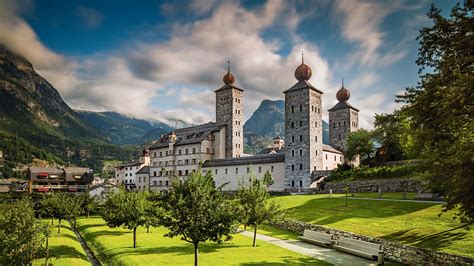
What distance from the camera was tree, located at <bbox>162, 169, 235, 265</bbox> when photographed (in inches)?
803

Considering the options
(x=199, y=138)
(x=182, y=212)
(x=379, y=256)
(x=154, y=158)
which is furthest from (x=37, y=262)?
(x=154, y=158)

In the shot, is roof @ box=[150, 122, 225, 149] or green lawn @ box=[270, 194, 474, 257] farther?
roof @ box=[150, 122, 225, 149]

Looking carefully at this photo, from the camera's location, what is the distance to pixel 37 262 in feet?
90.2

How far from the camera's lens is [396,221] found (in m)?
31.2

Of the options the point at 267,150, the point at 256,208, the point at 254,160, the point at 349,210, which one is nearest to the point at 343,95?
the point at 267,150

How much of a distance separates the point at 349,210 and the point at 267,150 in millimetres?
71349

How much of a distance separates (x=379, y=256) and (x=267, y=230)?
1747 cm

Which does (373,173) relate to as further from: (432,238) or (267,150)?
(267,150)

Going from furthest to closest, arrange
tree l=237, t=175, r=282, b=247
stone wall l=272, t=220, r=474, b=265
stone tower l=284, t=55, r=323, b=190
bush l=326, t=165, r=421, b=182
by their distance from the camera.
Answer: stone tower l=284, t=55, r=323, b=190 < bush l=326, t=165, r=421, b=182 < tree l=237, t=175, r=282, b=247 < stone wall l=272, t=220, r=474, b=265

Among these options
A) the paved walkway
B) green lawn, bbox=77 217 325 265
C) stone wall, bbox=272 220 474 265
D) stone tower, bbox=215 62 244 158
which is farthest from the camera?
stone tower, bbox=215 62 244 158

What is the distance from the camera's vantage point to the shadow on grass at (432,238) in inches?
923

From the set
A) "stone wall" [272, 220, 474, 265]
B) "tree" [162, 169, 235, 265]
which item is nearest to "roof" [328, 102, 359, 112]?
"stone wall" [272, 220, 474, 265]

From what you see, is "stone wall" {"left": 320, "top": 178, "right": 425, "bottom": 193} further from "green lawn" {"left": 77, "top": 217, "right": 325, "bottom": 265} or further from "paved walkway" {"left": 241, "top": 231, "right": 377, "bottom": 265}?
"green lawn" {"left": 77, "top": 217, "right": 325, "bottom": 265}

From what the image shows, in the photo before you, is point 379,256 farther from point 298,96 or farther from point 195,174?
point 298,96
